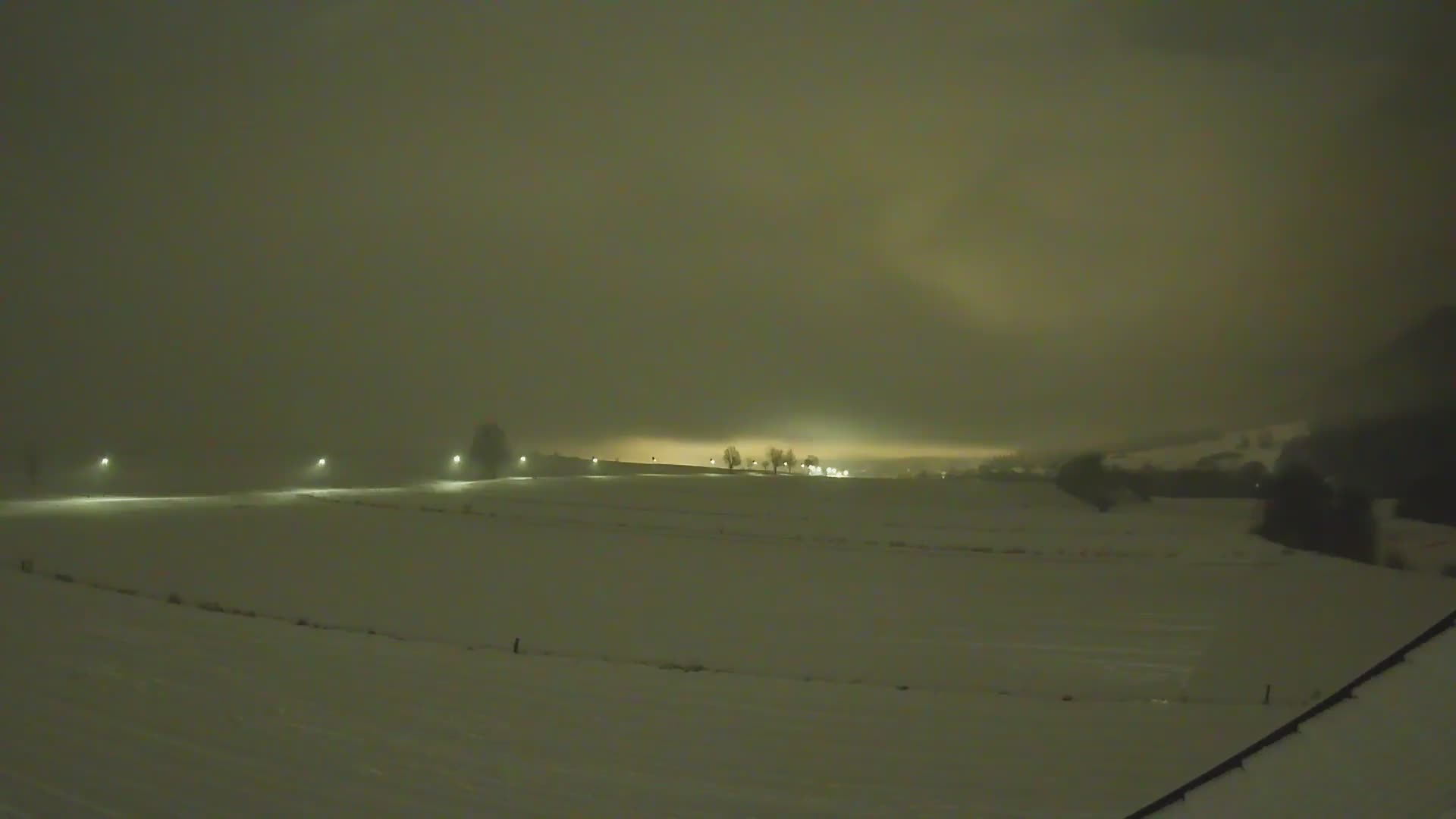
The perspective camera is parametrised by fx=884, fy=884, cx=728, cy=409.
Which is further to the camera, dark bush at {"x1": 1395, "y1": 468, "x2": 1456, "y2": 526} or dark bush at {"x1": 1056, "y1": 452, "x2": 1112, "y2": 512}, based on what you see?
dark bush at {"x1": 1056, "y1": 452, "x2": 1112, "y2": 512}

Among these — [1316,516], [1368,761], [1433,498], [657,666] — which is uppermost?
[1433,498]

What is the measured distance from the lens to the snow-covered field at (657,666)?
7.02 metres

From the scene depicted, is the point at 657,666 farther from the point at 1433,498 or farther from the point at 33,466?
the point at 33,466

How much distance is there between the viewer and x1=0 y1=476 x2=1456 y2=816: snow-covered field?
7.02 metres

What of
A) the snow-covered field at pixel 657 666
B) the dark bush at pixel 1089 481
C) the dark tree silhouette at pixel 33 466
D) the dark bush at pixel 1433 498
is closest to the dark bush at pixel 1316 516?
the snow-covered field at pixel 657 666

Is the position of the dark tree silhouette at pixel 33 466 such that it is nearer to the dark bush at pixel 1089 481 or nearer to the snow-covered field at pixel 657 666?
Result: the snow-covered field at pixel 657 666

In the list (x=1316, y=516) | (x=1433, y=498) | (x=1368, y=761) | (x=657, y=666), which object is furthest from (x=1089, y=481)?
(x=1368, y=761)

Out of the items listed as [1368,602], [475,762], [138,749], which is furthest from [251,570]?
[1368,602]

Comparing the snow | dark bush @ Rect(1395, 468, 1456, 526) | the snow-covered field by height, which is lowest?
the snow-covered field

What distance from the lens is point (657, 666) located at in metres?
11.2

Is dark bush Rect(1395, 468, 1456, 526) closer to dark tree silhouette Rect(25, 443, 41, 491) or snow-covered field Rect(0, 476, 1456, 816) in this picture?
snow-covered field Rect(0, 476, 1456, 816)

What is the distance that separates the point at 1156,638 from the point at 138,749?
12.6m

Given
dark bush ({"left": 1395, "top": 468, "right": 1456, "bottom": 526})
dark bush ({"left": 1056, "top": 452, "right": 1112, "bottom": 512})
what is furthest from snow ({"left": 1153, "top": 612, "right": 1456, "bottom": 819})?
dark bush ({"left": 1056, "top": 452, "right": 1112, "bottom": 512})

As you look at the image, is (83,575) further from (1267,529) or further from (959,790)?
(1267,529)
